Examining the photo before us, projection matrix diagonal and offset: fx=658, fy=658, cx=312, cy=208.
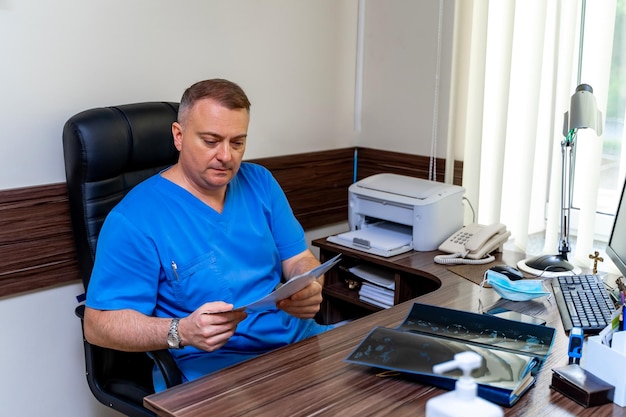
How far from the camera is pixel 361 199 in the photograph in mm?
2480

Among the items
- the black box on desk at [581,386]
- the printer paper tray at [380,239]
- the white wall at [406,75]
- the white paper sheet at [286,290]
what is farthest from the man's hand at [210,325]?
the white wall at [406,75]

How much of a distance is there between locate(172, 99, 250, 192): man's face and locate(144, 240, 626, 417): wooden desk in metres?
0.52

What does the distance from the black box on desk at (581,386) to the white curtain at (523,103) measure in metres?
1.11

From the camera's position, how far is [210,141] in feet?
5.63

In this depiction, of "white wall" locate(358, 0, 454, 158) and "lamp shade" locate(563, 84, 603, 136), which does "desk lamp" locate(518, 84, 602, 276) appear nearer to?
"lamp shade" locate(563, 84, 603, 136)

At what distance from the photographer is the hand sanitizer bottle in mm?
909

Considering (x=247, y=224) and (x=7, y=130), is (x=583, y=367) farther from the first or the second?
(x=7, y=130)

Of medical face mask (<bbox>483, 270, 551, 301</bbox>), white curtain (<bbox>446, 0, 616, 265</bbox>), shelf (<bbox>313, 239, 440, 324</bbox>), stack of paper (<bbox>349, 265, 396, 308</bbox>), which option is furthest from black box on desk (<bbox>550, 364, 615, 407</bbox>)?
white curtain (<bbox>446, 0, 616, 265</bbox>)

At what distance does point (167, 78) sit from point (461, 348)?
1.44 metres

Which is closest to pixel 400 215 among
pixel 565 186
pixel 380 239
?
pixel 380 239

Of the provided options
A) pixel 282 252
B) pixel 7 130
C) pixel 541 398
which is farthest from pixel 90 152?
pixel 541 398

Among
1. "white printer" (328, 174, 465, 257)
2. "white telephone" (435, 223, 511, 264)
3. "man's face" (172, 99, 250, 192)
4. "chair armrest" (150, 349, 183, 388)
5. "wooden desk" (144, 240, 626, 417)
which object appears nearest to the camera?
"wooden desk" (144, 240, 626, 417)

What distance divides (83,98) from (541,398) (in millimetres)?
1596

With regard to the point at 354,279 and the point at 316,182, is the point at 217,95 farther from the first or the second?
the point at 316,182
